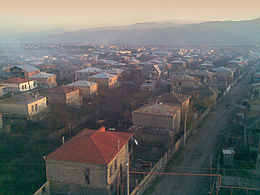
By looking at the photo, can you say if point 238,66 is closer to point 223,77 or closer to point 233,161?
point 223,77

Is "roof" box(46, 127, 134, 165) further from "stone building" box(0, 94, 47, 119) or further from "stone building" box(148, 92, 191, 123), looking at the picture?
"stone building" box(148, 92, 191, 123)

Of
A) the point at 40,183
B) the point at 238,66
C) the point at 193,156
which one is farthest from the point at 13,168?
the point at 238,66

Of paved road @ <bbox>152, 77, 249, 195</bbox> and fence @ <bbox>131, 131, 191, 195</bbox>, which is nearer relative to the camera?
fence @ <bbox>131, 131, 191, 195</bbox>

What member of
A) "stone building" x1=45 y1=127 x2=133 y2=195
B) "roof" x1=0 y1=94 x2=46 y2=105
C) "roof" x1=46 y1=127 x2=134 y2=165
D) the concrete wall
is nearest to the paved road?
the concrete wall

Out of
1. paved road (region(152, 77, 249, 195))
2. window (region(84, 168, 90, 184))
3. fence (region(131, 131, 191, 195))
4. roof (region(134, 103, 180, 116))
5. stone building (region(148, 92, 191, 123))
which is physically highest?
roof (region(134, 103, 180, 116))

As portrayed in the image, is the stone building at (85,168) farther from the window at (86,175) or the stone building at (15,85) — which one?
the stone building at (15,85)

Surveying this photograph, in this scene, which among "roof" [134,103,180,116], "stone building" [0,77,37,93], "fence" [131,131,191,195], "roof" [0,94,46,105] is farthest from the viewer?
"stone building" [0,77,37,93]

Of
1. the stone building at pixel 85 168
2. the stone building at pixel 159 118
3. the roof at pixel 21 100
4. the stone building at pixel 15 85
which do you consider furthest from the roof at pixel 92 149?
the stone building at pixel 15 85

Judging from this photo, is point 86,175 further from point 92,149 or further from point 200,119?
point 200,119
